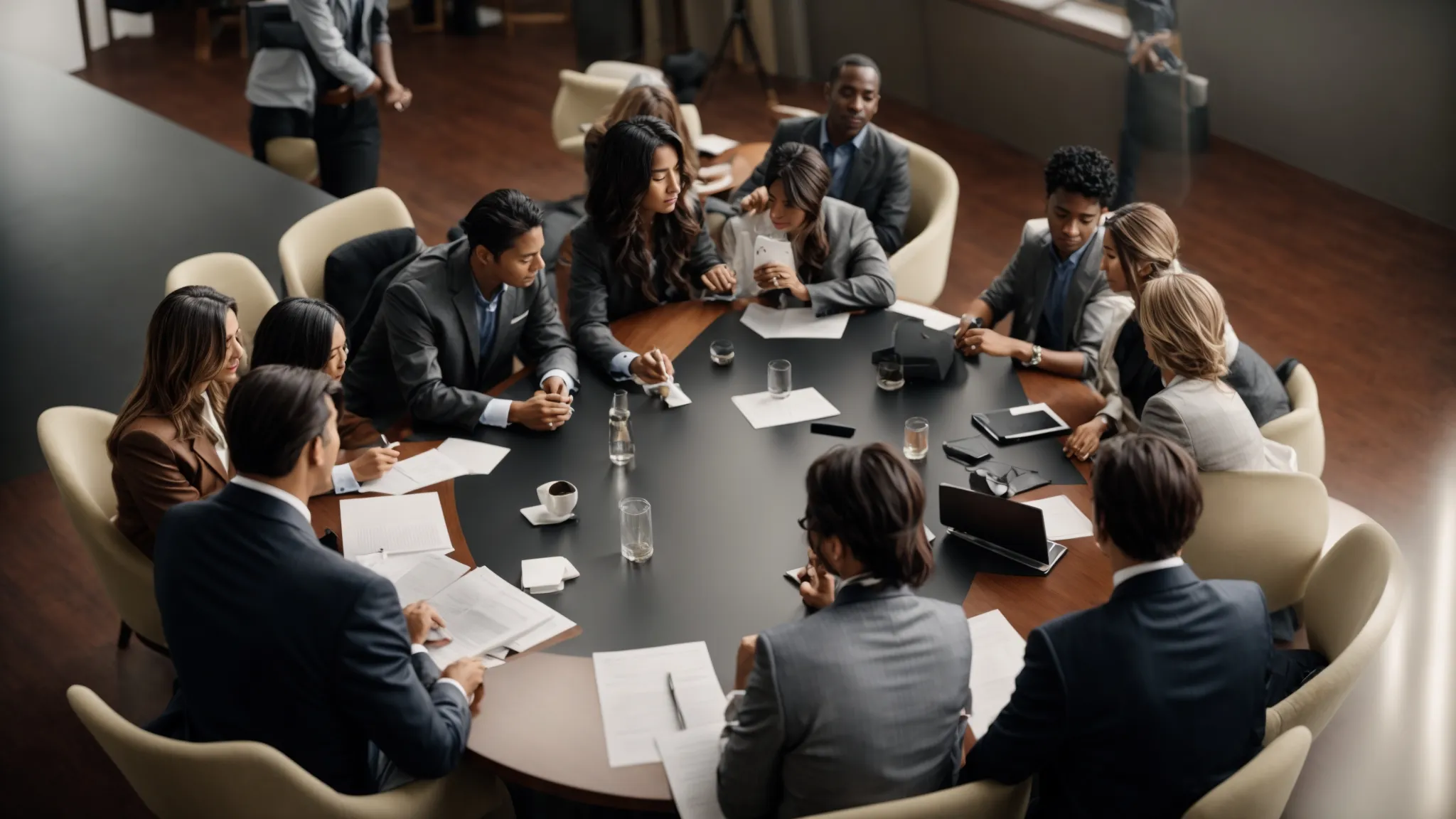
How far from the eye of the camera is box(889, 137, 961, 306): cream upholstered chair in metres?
5.14

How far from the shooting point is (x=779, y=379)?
13.3 ft

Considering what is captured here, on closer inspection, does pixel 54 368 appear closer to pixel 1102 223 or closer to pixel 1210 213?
pixel 1102 223

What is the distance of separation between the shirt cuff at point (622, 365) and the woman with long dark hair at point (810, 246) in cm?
66

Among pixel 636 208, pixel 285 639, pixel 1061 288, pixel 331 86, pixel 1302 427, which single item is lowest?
pixel 1302 427

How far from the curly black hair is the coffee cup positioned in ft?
6.52

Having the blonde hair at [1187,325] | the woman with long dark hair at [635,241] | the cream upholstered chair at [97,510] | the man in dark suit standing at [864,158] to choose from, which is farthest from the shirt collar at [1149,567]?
the man in dark suit standing at [864,158]

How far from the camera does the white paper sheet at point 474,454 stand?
378 centimetres

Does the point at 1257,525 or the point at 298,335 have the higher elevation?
the point at 298,335

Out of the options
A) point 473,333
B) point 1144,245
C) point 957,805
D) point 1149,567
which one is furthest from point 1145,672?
point 473,333

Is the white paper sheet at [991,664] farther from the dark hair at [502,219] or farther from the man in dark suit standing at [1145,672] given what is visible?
the dark hair at [502,219]

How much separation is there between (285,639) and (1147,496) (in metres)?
1.72

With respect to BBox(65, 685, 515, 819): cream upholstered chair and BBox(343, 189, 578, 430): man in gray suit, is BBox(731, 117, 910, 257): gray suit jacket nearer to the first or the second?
BBox(343, 189, 578, 430): man in gray suit

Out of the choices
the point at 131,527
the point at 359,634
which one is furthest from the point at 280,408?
the point at 131,527

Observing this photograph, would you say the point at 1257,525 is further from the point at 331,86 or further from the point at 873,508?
the point at 331,86
